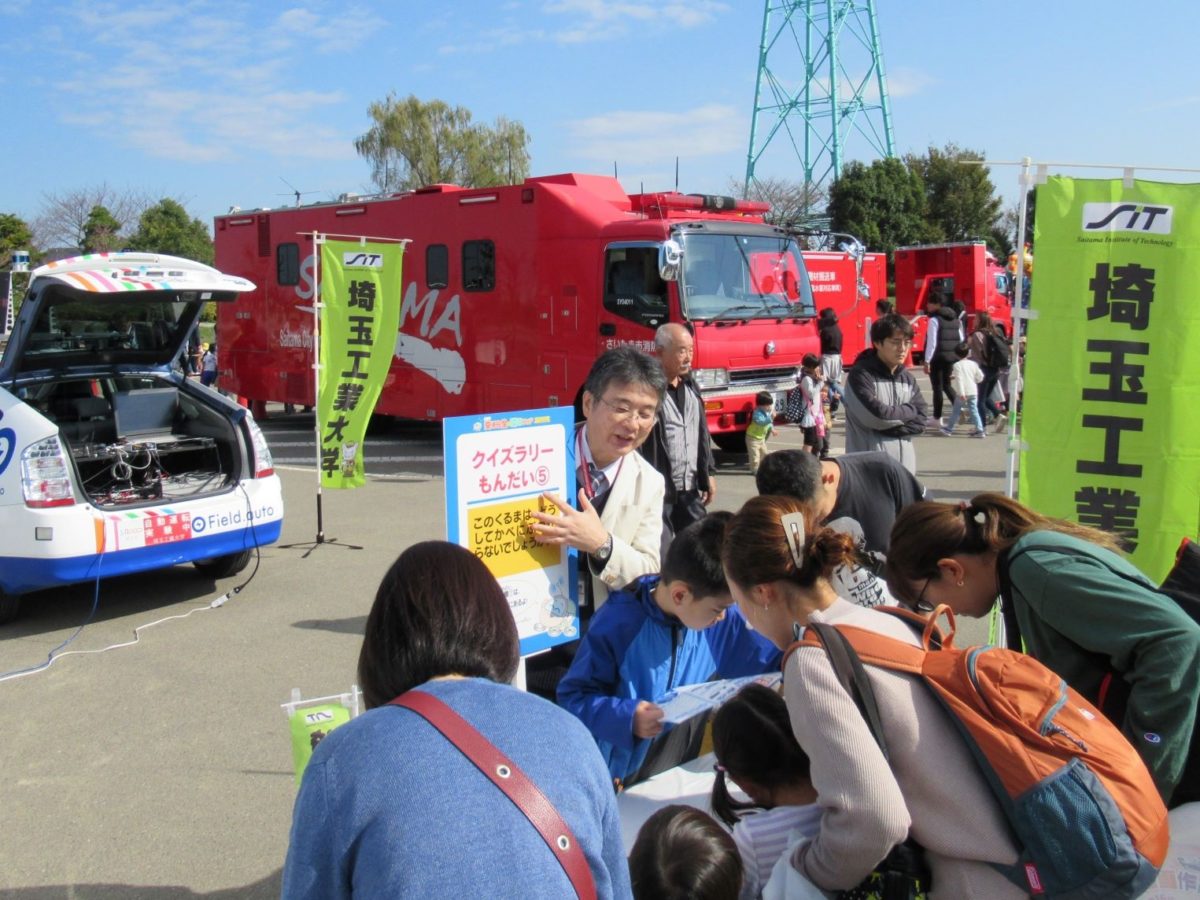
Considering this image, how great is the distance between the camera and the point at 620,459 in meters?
3.82

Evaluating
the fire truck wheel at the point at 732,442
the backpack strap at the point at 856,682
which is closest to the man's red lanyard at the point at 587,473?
the backpack strap at the point at 856,682

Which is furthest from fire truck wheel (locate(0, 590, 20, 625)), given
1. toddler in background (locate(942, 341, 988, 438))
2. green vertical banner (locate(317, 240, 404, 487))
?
toddler in background (locate(942, 341, 988, 438))

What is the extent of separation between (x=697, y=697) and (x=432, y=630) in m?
1.43

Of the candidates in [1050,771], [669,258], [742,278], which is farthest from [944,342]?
[1050,771]

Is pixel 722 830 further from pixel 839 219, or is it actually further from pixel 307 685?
pixel 839 219

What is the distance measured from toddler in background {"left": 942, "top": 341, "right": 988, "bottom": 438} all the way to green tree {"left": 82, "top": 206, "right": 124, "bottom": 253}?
28784 millimetres

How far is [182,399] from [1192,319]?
641 cm

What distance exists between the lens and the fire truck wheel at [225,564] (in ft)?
24.3

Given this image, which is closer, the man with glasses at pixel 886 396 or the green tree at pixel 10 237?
the man with glasses at pixel 886 396

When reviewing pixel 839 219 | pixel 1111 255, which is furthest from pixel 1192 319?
pixel 839 219

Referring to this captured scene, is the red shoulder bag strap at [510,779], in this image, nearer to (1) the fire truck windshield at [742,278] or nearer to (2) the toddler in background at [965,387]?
(1) the fire truck windshield at [742,278]

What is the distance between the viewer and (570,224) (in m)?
11.6

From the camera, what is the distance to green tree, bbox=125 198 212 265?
33.9m

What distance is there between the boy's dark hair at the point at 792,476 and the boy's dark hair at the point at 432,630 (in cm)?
205
